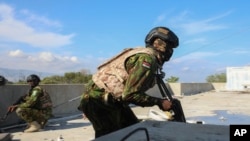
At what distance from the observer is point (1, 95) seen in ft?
31.0

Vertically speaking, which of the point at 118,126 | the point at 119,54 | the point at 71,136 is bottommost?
the point at 71,136

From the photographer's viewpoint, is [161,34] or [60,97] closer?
[161,34]

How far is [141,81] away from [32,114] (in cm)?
610

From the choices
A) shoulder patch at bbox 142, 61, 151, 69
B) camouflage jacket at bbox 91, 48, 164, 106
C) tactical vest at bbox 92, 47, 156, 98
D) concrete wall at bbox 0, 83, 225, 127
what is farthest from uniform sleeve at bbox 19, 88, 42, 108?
shoulder patch at bbox 142, 61, 151, 69

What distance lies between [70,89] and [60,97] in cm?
77

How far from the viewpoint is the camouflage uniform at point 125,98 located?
10.2 ft

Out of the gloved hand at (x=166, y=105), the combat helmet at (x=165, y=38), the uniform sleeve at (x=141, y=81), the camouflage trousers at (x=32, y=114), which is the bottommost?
the camouflage trousers at (x=32, y=114)

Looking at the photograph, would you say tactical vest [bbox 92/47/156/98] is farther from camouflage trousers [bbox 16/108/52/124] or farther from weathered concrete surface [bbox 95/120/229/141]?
camouflage trousers [bbox 16/108/52/124]

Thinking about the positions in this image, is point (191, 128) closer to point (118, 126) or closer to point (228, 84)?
point (118, 126)

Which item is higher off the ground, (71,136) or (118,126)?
(118,126)

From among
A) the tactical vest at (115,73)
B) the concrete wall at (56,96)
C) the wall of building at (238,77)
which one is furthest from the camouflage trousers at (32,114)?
the wall of building at (238,77)

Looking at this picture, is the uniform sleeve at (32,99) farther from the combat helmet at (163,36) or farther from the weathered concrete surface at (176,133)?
the weathered concrete surface at (176,133)

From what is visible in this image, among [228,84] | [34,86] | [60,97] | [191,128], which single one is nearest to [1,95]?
[34,86]

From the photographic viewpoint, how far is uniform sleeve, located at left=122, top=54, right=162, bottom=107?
309cm
